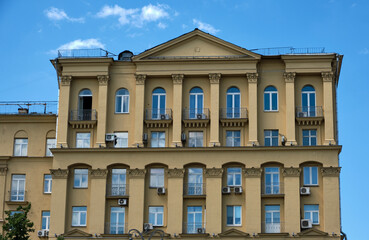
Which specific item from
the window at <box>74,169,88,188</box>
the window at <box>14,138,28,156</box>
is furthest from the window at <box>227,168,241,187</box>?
the window at <box>14,138,28,156</box>

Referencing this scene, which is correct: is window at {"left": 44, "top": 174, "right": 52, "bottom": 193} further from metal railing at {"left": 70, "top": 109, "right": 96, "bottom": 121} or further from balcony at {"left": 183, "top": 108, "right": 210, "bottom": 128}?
balcony at {"left": 183, "top": 108, "right": 210, "bottom": 128}

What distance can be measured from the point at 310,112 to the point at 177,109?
8.55 meters

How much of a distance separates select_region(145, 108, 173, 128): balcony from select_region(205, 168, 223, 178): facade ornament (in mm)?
4120

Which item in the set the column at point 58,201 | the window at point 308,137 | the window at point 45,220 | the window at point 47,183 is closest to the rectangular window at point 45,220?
the window at point 45,220

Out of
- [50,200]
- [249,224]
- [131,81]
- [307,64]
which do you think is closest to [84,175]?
[50,200]

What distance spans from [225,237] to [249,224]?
169 cm

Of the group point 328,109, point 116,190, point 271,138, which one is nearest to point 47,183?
point 116,190

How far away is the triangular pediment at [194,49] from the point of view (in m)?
55.2

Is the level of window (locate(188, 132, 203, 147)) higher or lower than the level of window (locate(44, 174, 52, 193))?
higher

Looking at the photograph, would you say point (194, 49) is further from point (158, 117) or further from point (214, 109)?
point (158, 117)

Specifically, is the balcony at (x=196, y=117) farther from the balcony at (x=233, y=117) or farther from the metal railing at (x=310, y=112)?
the metal railing at (x=310, y=112)

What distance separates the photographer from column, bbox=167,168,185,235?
5231 cm

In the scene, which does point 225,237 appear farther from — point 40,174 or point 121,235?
point 40,174

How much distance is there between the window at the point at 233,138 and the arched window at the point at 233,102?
1098 mm
